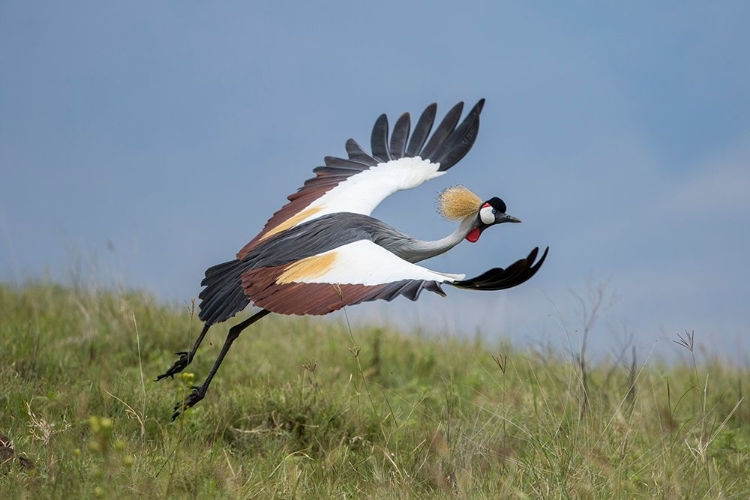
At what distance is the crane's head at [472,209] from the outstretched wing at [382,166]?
0.48 m

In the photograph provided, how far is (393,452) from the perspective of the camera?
4.70 metres

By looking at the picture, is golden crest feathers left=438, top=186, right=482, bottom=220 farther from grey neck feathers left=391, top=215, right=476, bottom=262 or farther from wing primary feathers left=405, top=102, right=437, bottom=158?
wing primary feathers left=405, top=102, right=437, bottom=158

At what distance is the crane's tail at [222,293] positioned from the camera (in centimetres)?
476

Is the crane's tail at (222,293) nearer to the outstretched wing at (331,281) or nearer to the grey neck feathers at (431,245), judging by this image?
the outstretched wing at (331,281)

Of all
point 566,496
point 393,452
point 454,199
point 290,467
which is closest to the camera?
point 566,496

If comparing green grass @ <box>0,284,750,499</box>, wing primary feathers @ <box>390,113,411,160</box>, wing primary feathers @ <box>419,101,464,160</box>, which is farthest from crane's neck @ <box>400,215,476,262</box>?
wing primary feathers @ <box>390,113,411,160</box>

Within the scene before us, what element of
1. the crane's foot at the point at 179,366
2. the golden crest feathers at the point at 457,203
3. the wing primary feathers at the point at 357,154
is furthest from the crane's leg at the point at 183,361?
the wing primary feathers at the point at 357,154

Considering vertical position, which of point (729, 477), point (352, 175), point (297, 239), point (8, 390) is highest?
point (352, 175)

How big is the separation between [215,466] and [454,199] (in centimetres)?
252

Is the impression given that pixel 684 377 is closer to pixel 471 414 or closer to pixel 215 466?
pixel 471 414

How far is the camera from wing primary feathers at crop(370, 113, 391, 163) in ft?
22.4

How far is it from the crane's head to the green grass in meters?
0.84

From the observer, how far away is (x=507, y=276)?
388 centimetres

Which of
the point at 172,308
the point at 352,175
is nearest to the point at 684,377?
the point at 352,175
